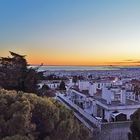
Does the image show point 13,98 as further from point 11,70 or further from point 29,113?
point 11,70

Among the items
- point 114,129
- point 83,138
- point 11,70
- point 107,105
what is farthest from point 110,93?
point 83,138

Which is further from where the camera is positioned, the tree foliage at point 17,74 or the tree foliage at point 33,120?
the tree foliage at point 17,74

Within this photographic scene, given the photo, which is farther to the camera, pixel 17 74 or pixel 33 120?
pixel 17 74

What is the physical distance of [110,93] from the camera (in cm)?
2467

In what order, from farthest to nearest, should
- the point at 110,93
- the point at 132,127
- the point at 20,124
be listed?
the point at 110,93, the point at 132,127, the point at 20,124

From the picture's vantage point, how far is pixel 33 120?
1105 centimetres

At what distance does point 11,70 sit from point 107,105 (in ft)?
22.9

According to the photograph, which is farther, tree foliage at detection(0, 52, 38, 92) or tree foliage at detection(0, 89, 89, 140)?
tree foliage at detection(0, 52, 38, 92)

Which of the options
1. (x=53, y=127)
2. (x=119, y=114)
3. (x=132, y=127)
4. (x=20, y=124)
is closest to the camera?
(x=20, y=124)

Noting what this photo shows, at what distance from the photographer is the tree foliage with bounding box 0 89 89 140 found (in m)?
10.1

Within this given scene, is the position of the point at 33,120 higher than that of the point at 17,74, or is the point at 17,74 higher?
the point at 17,74

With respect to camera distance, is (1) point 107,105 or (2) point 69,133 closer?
(2) point 69,133

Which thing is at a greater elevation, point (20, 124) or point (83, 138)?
point (20, 124)

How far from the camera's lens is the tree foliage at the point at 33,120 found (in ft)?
33.1
